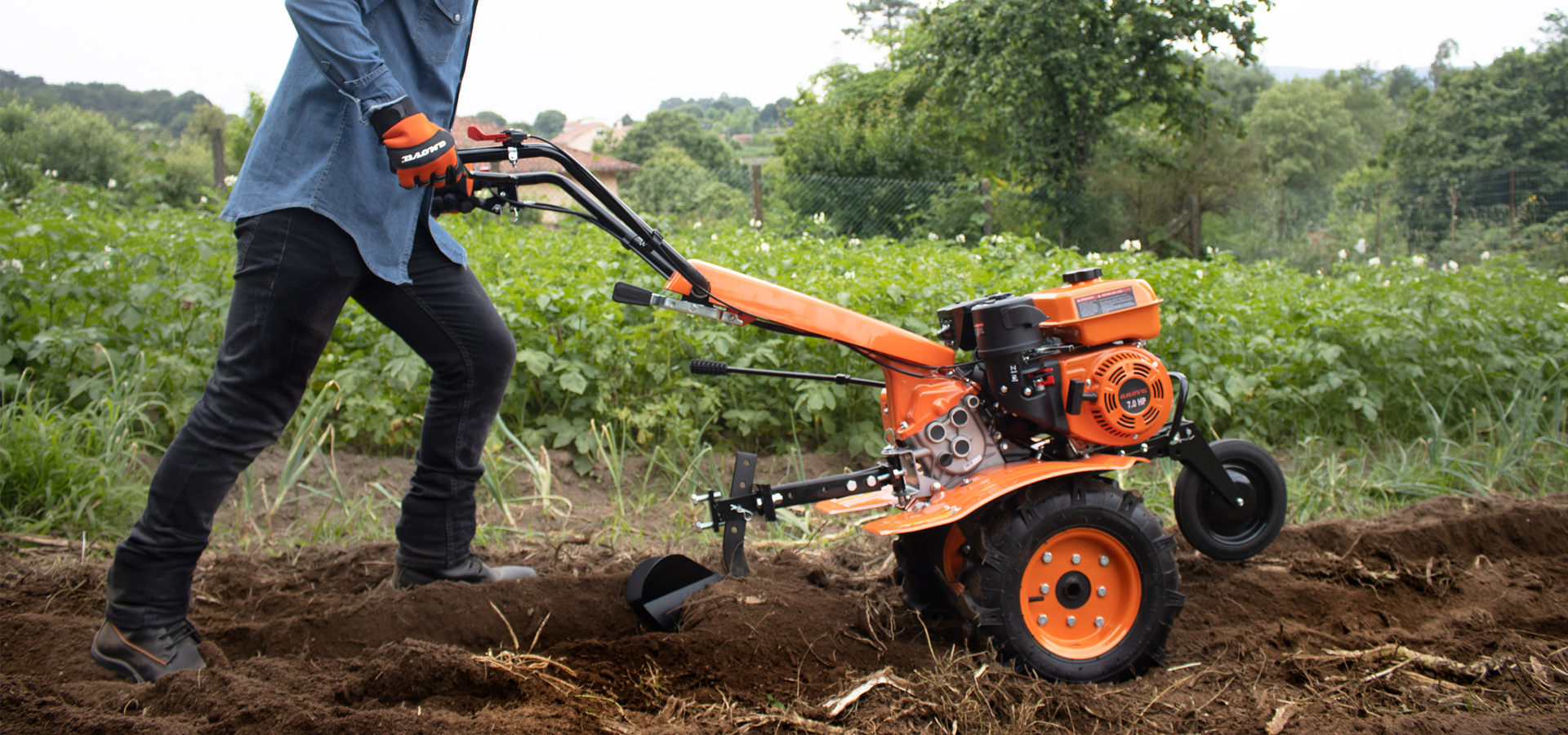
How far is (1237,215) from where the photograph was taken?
55.7 ft

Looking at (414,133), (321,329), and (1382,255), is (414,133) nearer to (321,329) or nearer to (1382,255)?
(321,329)

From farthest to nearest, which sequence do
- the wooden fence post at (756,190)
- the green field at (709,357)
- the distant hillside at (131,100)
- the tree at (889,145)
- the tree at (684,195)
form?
the distant hillside at (131,100) < the tree at (889,145) < the tree at (684,195) < the wooden fence post at (756,190) < the green field at (709,357)

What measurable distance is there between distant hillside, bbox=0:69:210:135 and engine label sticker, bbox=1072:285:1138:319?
4332 cm

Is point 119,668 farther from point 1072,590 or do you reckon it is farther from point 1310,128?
point 1310,128

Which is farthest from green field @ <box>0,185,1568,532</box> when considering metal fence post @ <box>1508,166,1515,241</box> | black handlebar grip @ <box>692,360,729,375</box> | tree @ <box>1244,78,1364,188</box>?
tree @ <box>1244,78,1364,188</box>

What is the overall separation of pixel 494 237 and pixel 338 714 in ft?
15.0

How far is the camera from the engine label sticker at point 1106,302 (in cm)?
236

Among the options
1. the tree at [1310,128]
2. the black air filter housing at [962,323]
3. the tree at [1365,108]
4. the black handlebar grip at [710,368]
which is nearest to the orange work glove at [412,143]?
the black handlebar grip at [710,368]

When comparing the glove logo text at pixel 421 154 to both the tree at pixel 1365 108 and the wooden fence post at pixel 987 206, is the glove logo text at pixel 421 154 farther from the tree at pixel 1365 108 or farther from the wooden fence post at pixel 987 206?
the tree at pixel 1365 108

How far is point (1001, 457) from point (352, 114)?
1.80m

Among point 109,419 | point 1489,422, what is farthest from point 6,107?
point 1489,422

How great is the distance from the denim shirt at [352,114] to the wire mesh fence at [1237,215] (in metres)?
8.61

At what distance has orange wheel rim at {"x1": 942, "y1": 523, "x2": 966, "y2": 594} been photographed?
238cm

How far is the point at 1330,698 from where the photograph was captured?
6.91 ft
